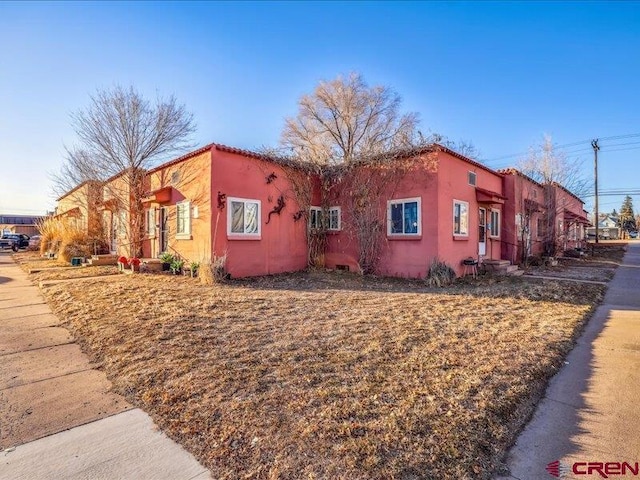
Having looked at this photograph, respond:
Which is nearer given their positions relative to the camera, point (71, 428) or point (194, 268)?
point (71, 428)

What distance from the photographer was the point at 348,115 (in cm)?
2275

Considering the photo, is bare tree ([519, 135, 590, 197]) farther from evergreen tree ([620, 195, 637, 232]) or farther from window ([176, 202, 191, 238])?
evergreen tree ([620, 195, 637, 232])

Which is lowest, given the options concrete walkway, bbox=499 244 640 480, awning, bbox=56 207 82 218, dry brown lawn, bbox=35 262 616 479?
concrete walkway, bbox=499 244 640 480

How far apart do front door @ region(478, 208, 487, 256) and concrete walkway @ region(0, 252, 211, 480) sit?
13.0 metres

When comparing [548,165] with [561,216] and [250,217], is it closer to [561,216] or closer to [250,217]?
[561,216]

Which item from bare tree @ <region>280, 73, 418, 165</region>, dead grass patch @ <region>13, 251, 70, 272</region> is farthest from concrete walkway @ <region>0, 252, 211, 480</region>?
bare tree @ <region>280, 73, 418, 165</region>

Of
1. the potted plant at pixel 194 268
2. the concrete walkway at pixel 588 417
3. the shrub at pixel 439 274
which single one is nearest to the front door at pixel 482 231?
the shrub at pixel 439 274

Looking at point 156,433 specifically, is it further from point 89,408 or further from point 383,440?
point 383,440

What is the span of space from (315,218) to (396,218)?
10.5 feet

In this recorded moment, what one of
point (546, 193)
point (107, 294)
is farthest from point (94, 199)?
point (546, 193)

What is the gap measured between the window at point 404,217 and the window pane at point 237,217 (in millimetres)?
4952

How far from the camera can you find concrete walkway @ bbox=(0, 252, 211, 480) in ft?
7.16

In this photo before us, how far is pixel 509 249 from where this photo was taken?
50.1ft

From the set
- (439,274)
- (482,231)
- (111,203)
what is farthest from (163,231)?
(482,231)
